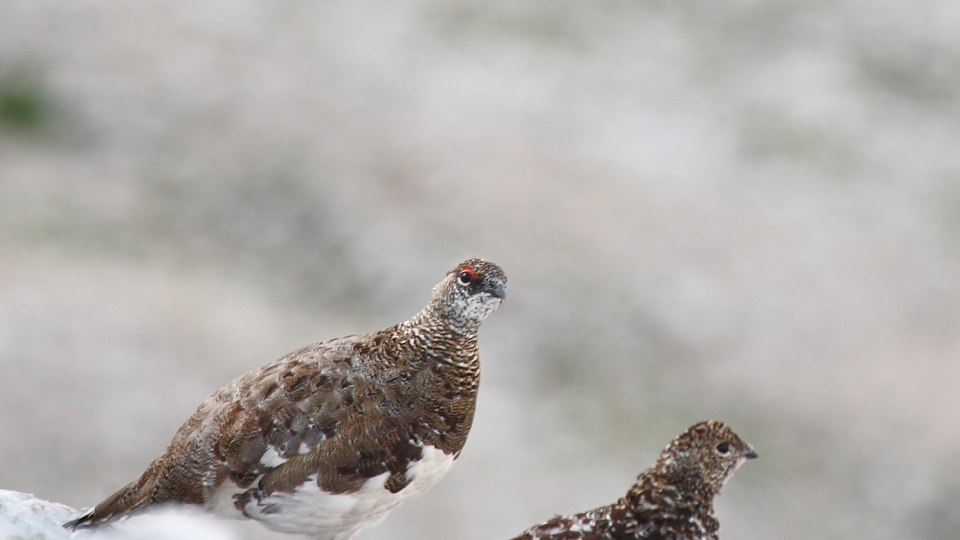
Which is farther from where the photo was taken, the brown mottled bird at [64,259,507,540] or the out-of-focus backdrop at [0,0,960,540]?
the out-of-focus backdrop at [0,0,960,540]

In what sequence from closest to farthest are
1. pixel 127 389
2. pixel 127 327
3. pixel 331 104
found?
pixel 127 389
pixel 127 327
pixel 331 104

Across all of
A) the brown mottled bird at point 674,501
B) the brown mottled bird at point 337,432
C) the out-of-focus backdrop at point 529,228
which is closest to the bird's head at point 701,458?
the brown mottled bird at point 674,501

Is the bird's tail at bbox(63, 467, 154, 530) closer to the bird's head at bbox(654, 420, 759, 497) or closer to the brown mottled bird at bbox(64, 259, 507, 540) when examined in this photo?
the brown mottled bird at bbox(64, 259, 507, 540)

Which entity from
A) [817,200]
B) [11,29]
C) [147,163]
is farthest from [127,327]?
[817,200]

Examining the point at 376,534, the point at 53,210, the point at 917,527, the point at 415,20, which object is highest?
the point at 415,20

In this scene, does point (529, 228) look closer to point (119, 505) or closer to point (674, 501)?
point (674, 501)

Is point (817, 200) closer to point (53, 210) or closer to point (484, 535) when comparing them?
point (484, 535)

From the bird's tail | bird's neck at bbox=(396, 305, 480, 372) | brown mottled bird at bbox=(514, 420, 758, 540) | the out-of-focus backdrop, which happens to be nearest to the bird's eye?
bird's neck at bbox=(396, 305, 480, 372)

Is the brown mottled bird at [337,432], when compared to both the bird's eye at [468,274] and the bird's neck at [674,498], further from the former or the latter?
the bird's neck at [674,498]
